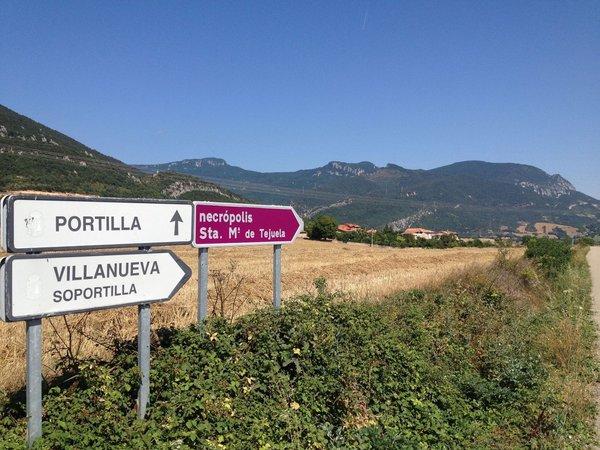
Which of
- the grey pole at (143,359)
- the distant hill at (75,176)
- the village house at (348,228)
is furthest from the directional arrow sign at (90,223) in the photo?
the village house at (348,228)

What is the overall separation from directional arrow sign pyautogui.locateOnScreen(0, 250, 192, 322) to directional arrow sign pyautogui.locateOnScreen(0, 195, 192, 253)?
0.10 m

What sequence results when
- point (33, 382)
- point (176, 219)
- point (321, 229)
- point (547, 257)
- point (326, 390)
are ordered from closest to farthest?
point (33, 382) < point (176, 219) < point (326, 390) < point (547, 257) < point (321, 229)

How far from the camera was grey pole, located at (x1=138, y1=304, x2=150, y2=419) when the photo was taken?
11.4 ft

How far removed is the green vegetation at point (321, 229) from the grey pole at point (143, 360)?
194 feet

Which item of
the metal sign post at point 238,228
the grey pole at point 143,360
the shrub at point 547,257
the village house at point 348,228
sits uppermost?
the metal sign post at point 238,228

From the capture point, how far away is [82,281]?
10.4ft

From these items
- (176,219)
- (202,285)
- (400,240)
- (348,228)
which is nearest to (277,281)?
(202,285)

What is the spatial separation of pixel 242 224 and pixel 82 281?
6.63 feet

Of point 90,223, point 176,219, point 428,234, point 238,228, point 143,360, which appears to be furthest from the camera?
point 428,234

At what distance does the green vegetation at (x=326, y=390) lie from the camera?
3.27 meters

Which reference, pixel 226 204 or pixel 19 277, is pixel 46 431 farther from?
pixel 226 204

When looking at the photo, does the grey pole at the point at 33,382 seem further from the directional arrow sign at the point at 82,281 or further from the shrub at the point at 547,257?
the shrub at the point at 547,257

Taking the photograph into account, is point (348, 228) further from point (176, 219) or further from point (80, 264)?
point (80, 264)

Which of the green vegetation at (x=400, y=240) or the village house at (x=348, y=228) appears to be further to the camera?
the village house at (x=348, y=228)
